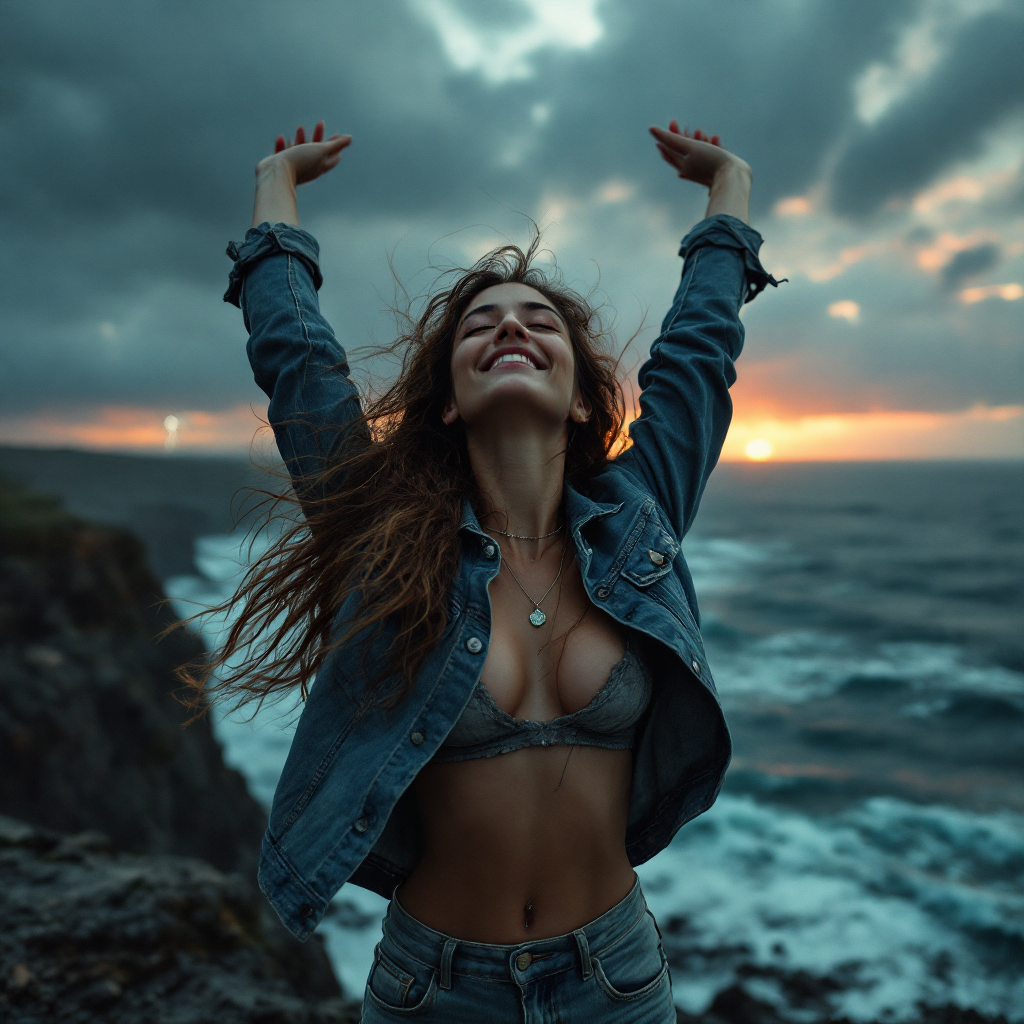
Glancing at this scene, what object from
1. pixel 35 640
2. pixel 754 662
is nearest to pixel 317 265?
pixel 35 640

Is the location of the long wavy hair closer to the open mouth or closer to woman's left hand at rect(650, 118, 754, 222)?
the open mouth

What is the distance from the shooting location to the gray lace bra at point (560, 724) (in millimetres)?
2066

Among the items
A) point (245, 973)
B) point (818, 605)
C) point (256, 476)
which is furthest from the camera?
point (818, 605)

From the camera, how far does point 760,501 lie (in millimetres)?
99938

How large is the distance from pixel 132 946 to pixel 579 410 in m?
3.22

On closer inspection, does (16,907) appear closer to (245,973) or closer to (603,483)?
(245,973)

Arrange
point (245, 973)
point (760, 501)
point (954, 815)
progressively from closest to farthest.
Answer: point (245, 973), point (954, 815), point (760, 501)

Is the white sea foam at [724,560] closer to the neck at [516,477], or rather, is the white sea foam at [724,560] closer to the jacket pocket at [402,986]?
the neck at [516,477]

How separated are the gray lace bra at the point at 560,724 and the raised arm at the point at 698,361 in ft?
2.52

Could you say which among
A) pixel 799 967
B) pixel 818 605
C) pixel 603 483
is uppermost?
pixel 603 483

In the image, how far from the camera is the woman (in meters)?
2.05

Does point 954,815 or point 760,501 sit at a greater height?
point 760,501

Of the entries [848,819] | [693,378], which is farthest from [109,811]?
[848,819]

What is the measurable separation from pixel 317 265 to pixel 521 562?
1.40 metres
